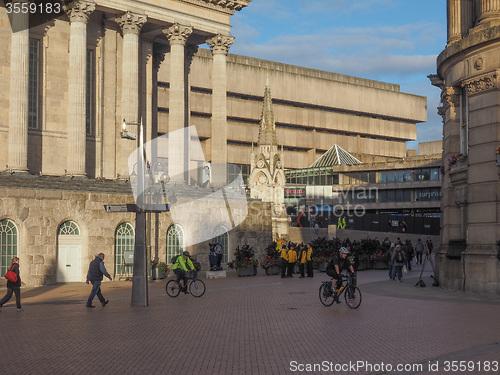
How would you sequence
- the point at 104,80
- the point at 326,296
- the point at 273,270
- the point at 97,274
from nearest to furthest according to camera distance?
the point at 326,296
the point at 97,274
the point at 273,270
the point at 104,80

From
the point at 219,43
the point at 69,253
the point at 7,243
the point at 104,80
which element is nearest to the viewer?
the point at 7,243

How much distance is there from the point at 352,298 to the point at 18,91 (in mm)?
31227

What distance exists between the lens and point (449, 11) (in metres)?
33.3

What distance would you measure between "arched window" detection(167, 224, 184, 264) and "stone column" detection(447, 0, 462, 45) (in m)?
20.8

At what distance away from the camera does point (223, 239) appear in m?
50.0

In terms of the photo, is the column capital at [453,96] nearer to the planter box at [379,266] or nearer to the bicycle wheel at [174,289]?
the bicycle wheel at [174,289]

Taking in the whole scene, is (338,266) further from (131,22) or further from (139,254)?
(131,22)

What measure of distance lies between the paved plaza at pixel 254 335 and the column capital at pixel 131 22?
95.7ft

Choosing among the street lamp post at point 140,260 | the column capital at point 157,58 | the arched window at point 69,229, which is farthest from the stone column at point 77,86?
the street lamp post at point 140,260

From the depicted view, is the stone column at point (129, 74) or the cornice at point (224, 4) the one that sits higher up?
the cornice at point (224, 4)

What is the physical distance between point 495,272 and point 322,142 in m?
105

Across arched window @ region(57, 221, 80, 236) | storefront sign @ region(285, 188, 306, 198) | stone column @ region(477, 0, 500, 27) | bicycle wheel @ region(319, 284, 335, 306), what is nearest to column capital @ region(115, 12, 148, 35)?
arched window @ region(57, 221, 80, 236)

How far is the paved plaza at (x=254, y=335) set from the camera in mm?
13500

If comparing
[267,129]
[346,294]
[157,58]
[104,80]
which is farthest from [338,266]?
[267,129]
